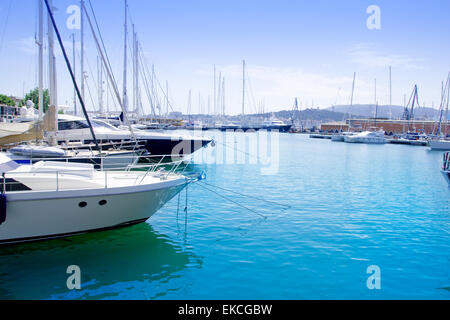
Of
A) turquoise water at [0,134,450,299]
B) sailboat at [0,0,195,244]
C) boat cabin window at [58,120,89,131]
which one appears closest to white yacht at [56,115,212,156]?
boat cabin window at [58,120,89,131]

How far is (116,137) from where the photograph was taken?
78.2 feet

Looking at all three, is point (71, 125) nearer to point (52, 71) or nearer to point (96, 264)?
point (52, 71)

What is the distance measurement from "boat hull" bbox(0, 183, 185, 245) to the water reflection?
1.19 ft

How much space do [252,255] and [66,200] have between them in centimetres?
490

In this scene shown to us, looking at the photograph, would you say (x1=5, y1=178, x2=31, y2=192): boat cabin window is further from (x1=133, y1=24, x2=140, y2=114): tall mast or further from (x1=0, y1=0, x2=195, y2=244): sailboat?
(x1=133, y1=24, x2=140, y2=114): tall mast

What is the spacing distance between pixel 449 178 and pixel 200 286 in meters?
14.2

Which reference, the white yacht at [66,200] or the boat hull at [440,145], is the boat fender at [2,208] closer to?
the white yacht at [66,200]

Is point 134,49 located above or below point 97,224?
above

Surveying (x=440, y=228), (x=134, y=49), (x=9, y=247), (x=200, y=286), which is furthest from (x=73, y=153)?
(x=134, y=49)

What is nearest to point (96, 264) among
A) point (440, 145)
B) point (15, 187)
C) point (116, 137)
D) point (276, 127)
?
point (15, 187)

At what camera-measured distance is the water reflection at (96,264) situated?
759 cm

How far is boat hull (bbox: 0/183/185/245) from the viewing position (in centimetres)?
892

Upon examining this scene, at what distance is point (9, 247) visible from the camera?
939cm
